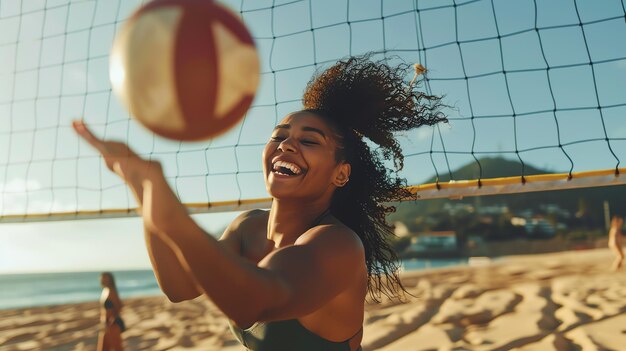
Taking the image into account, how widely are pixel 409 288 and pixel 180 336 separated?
5.03 metres

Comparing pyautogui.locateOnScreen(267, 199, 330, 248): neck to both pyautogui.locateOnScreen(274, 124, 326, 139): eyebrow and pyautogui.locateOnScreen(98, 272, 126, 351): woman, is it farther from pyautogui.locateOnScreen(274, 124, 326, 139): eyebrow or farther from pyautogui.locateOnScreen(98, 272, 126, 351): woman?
pyautogui.locateOnScreen(98, 272, 126, 351): woman

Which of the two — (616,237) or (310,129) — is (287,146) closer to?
(310,129)

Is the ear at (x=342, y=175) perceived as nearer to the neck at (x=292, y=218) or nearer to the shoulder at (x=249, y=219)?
the neck at (x=292, y=218)

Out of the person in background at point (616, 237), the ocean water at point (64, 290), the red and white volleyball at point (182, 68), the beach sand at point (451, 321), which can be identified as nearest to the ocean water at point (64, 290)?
the ocean water at point (64, 290)

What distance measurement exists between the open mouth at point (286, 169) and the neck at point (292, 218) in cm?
10

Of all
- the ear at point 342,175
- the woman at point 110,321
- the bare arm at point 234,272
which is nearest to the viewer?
the bare arm at point 234,272

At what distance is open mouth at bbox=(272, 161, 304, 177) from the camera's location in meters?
1.57

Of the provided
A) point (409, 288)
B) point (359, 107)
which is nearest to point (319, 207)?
point (359, 107)

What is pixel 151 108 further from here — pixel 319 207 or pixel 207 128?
pixel 319 207

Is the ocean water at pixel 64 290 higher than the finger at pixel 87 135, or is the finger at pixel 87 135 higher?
the finger at pixel 87 135

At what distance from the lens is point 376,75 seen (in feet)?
6.47

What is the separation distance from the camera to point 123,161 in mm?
1218

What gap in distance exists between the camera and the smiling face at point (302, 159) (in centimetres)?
158

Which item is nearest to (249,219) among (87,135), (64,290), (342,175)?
(342,175)
